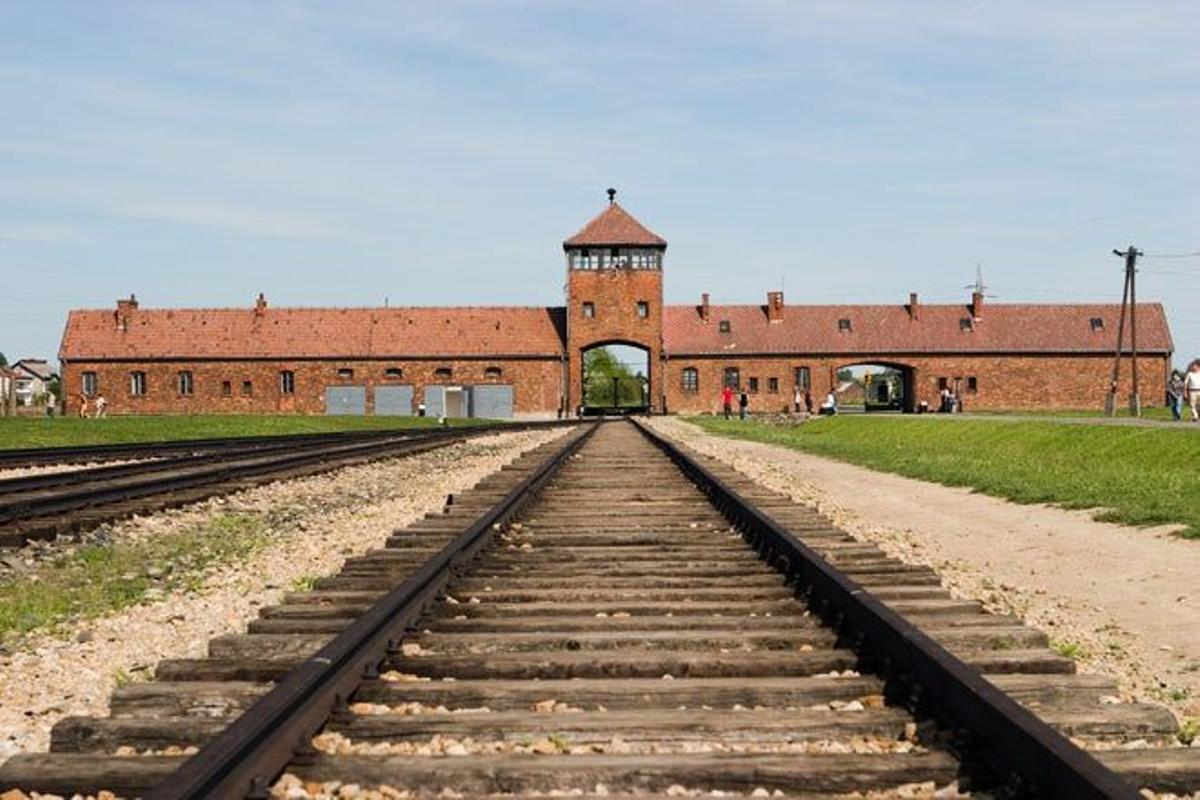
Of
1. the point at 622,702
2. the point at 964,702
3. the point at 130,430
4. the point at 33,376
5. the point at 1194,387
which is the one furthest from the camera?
the point at 33,376

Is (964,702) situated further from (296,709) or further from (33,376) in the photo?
(33,376)

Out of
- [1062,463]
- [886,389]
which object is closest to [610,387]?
[886,389]

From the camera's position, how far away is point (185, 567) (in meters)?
8.35

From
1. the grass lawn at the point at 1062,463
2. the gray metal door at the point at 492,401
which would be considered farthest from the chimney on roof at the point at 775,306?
the grass lawn at the point at 1062,463

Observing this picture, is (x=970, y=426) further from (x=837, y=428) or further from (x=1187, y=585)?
(x=1187, y=585)

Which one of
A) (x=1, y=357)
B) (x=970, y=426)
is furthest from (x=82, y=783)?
(x=1, y=357)

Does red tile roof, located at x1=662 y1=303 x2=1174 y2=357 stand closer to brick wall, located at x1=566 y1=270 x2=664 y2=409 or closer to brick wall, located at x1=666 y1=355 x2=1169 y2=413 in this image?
Answer: brick wall, located at x1=666 y1=355 x2=1169 y2=413

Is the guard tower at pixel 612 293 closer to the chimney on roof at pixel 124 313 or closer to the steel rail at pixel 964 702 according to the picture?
the chimney on roof at pixel 124 313

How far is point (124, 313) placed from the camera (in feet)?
241

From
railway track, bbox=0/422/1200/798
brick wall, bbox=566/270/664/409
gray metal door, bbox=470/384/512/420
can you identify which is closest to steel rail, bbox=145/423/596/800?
railway track, bbox=0/422/1200/798

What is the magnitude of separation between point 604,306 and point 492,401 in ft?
26.1

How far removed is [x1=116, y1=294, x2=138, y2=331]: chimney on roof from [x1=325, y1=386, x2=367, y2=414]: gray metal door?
41.1ft

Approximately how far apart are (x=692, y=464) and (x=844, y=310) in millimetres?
60921

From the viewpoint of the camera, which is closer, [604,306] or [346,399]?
[604,306]
